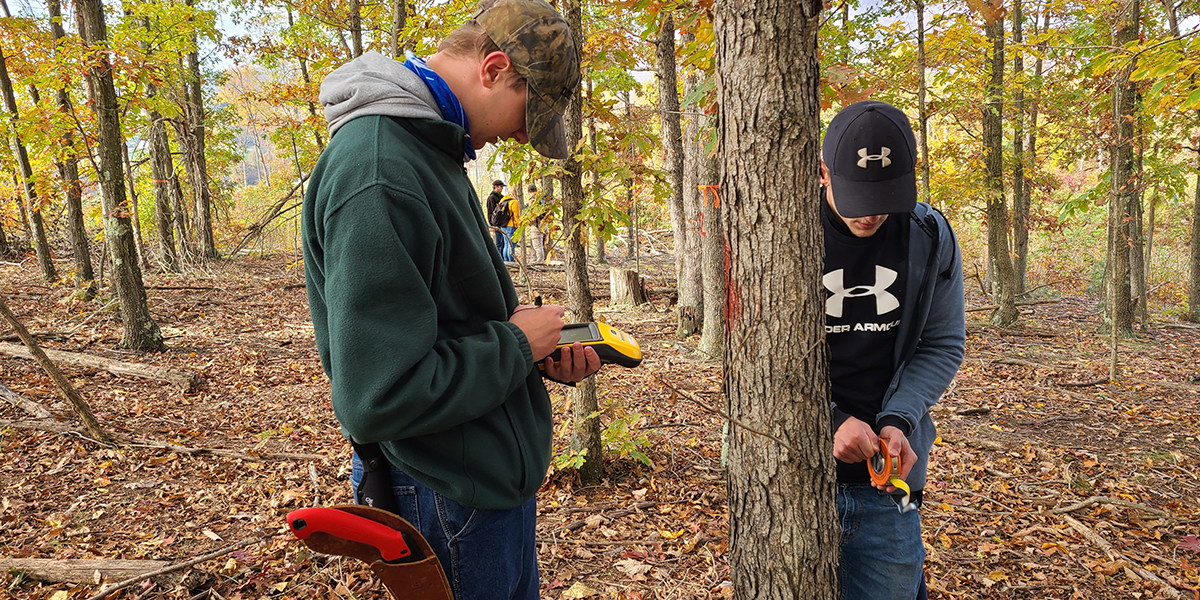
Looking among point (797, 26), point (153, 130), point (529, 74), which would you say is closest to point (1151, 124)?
point (797, 26)

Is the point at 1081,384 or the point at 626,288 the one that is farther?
the point at 626,288

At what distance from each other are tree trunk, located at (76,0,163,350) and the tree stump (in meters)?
6.38

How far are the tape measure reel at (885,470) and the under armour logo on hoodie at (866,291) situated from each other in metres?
0.41

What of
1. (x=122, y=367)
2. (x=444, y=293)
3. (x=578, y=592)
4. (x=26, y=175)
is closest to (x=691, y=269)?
(x=578, y=592)

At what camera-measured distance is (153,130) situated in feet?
42.9

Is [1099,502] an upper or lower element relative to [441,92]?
lower

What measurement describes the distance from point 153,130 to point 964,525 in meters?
15.8

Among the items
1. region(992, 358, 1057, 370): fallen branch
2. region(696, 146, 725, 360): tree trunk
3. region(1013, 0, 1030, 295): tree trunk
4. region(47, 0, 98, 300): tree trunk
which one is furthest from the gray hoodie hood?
region(47, 0, 98, 300): tree trunk

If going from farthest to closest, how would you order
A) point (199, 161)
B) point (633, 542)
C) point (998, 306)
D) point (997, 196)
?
point (199, 161)
point (998, 306)
point (997, 196)
point (633, 542)

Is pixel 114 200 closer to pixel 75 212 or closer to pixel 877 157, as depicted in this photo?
pixel 75 212

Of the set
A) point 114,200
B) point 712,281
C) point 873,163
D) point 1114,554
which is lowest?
point 1114,554

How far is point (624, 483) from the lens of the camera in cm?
421

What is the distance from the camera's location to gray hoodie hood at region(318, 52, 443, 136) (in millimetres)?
1279

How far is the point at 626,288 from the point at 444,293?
907 centimetres
